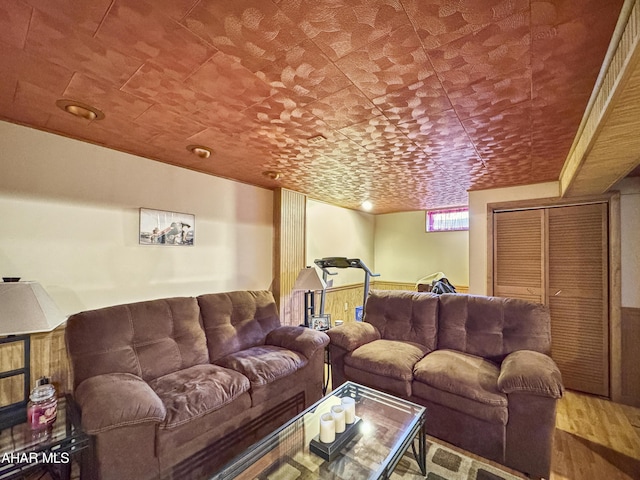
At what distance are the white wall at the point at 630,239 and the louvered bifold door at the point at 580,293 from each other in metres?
0.13

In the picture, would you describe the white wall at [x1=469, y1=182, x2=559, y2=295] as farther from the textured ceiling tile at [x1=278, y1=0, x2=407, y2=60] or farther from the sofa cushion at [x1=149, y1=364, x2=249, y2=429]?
the textured ceiling tile at [x1=278, y1=0, x2=407, y2=60]

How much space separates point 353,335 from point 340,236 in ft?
9.04

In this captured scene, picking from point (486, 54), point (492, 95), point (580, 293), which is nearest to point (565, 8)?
point (486, 54)

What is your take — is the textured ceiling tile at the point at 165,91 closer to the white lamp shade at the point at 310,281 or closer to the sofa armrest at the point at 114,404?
the sofa armrest at the point at 114,404

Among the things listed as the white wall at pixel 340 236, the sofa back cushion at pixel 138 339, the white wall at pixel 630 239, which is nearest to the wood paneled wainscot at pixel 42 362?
the sofa back cushion at pixel 138 339

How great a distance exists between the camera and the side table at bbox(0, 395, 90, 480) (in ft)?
4.48

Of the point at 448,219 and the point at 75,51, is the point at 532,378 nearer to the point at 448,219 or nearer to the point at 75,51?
the point at 75,51

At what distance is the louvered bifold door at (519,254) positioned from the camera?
11.1 feet

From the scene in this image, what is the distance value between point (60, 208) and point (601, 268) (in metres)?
5.05

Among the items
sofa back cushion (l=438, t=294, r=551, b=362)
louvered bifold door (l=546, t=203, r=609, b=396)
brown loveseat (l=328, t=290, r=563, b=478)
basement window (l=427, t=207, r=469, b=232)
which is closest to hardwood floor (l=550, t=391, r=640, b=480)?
louvered bifold door (l=546, t=203, r=609, b=396)

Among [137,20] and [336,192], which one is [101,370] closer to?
[137,20]

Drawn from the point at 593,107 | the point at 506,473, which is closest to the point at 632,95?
the point at 593,107

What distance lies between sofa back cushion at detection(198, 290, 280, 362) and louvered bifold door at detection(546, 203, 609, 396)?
3.19m

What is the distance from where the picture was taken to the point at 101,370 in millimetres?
1914
